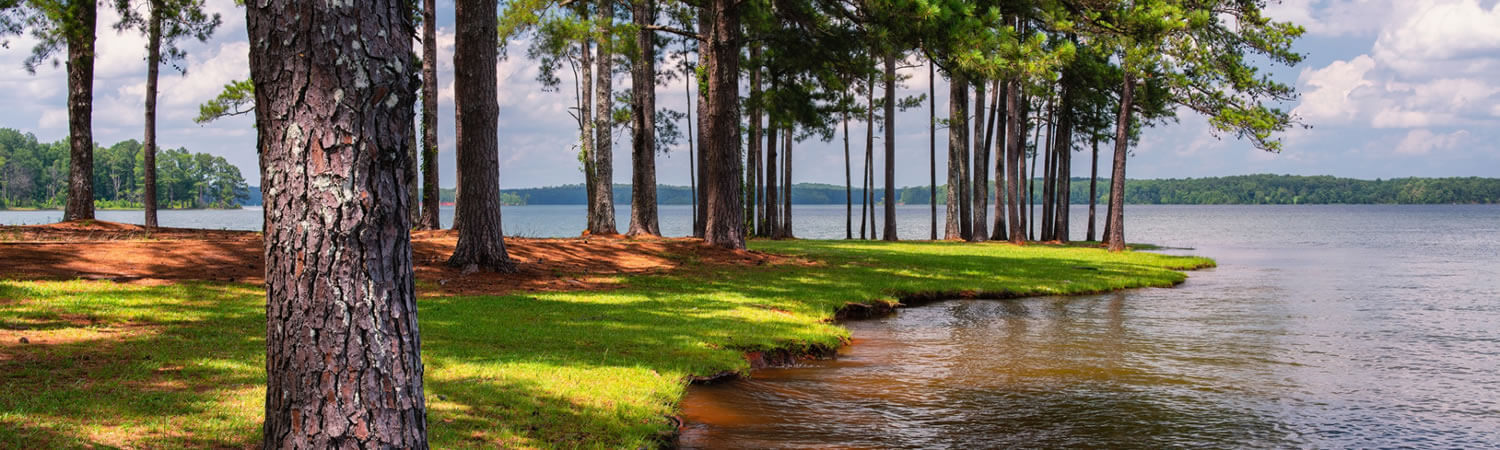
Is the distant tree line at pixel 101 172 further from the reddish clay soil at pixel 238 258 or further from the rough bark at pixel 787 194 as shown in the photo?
the reddish clay soil at pixel 238 258

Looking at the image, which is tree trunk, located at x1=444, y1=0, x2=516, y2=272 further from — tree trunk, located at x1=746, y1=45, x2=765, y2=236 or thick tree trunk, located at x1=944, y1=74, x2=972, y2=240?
thick tree trunk, located at x1=944, y1=74, x2=972, y2=240

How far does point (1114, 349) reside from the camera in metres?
11.4

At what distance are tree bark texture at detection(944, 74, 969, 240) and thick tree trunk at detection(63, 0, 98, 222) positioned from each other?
2550 centimetres

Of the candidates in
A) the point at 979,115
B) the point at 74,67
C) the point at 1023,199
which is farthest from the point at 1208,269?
the point at 74,67

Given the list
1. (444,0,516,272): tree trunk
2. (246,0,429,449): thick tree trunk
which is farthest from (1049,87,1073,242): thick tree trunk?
(246,0,429,449): thick tree trunk

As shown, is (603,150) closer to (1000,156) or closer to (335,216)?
(1000,156)

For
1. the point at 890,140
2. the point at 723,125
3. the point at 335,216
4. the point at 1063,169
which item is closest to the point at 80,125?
the point at 723,125

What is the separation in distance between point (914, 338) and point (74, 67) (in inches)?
707

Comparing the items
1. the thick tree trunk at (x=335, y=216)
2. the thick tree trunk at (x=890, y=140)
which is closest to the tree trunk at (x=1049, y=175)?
the thick tree trunk at (x=890, y=140)

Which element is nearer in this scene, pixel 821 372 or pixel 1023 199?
pixel 821 372

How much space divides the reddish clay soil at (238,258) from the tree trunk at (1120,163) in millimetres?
14184

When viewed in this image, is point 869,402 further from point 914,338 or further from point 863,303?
point 863,303

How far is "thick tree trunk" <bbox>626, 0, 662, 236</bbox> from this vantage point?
24.2 m

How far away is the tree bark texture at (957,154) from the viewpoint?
34.1 metres
